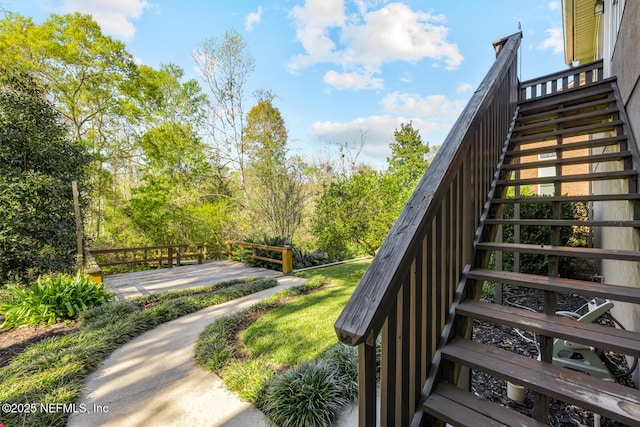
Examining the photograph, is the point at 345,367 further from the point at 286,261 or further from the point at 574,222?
the point at 286,261

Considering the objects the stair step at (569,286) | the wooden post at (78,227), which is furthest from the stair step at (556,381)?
the wooden post at (78,227)

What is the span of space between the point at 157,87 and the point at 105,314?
1077cm

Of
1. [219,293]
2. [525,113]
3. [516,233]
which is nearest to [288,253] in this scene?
[219,293]

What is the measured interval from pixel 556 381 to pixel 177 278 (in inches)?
304

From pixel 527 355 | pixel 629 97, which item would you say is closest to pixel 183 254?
pixel 527 355

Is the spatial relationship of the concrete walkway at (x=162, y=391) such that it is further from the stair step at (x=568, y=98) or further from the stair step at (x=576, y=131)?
the stair step at (x=568, y=98)

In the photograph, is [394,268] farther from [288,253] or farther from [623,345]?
[288,253]

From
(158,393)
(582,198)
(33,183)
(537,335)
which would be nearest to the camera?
(537,335)

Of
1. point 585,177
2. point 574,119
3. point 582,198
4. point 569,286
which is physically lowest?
point 569,286

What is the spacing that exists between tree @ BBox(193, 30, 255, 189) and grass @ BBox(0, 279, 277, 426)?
6.83 m

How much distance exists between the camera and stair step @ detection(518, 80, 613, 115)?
304cm

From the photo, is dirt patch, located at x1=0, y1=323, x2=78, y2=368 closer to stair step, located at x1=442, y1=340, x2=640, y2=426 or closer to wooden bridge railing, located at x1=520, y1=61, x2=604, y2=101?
stair step, located at x1=442, y1=340, x2=640, y2=426

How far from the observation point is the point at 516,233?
3561 millimetres

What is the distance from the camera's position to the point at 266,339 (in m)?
3.40
